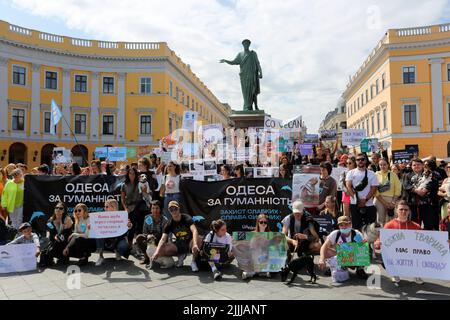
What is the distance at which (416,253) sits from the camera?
541 centimetres

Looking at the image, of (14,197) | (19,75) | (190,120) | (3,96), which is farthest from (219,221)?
(19,75)

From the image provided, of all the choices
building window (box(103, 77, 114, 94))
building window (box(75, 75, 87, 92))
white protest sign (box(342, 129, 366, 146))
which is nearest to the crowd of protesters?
white protest sign (box(342, 129, 366, 146))

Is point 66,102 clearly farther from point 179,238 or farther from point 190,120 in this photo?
point 179,238

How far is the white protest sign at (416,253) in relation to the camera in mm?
5273

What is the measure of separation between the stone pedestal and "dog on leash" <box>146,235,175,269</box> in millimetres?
8852

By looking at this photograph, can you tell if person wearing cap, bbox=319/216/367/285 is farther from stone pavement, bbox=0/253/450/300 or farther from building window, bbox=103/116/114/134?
building window, bbox=103/116/114/134

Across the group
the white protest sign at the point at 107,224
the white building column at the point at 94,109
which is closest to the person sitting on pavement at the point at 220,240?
the white protest sign at the point at 107,224

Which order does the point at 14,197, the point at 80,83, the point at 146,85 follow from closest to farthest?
1. the point at 14,197
2. the point at 80,83
3. the point at 146,85

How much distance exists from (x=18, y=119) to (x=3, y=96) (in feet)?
7.53

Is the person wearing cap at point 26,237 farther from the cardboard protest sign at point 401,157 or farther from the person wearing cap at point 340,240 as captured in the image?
the cardboard protest sign at point 401,157
